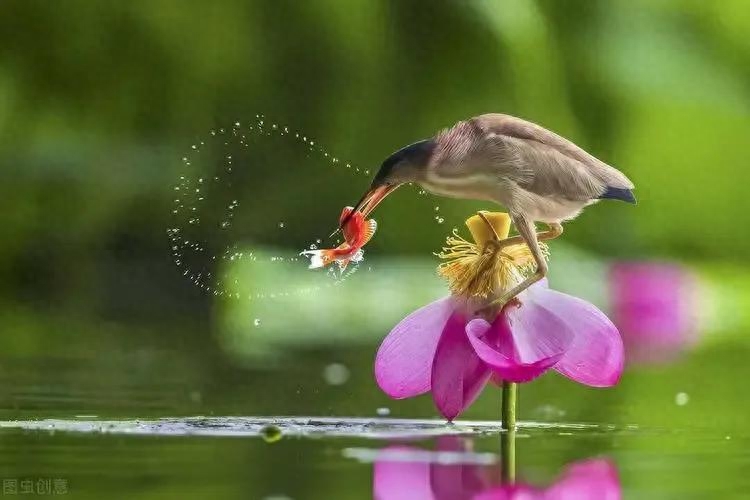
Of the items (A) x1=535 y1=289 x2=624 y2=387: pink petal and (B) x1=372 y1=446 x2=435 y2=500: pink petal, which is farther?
(A) x1=535 y1=289 x2=624 y2=387: pink petal

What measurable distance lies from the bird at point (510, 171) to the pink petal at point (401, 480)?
250mm

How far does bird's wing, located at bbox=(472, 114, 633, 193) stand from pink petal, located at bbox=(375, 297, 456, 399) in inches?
4.9

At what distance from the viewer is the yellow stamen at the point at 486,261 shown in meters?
1.28

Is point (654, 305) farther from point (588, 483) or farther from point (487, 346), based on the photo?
point (588, 483)

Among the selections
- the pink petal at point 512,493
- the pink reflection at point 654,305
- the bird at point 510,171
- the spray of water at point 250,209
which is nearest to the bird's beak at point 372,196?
the bird at point 510,171

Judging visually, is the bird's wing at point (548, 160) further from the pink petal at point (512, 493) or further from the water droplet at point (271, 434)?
the pink petal at point (512, 493)

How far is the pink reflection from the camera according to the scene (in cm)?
249

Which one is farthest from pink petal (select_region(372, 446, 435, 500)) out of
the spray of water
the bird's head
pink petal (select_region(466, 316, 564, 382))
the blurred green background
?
the spray of water

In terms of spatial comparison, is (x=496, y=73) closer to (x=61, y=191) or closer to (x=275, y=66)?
(x=275, y=66)

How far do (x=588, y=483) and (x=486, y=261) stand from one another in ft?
1.10

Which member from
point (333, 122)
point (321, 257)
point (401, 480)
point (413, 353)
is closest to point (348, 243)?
point (321, 257)

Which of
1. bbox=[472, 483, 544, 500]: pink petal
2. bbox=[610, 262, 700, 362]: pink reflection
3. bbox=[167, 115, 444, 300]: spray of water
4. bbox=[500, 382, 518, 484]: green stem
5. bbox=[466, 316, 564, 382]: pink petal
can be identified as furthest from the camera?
bbox=[167, 115, 444, 300]: spray of water

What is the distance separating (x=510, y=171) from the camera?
4.19 ft

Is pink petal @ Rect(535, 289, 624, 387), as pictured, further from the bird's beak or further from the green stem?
the bird's beak
